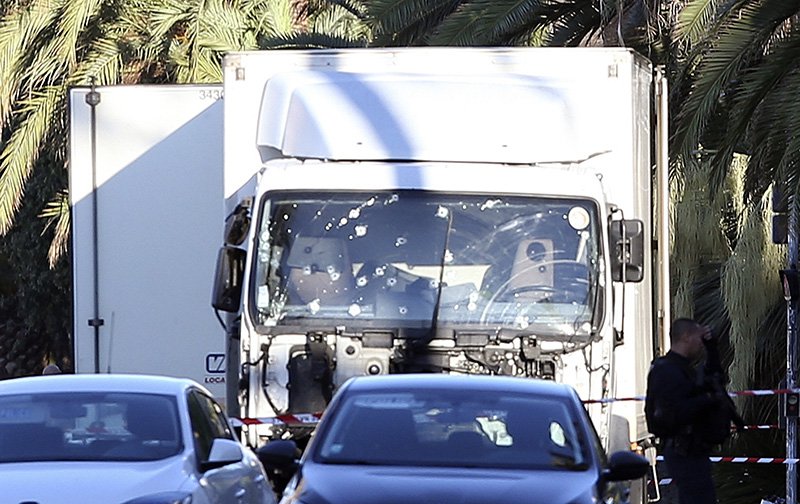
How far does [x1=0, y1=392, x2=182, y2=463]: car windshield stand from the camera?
8.55 metres

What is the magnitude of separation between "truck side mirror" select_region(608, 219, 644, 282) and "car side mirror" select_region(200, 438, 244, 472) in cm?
377

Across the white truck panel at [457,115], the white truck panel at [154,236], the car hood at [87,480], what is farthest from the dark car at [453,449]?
the white truck panel at [154,236]

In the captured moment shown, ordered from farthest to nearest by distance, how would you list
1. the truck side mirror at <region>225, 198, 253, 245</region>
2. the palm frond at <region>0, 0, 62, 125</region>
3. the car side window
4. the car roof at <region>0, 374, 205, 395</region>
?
the palm frond at <region>0, 0, 62, 125</region>
the truck side mirror at <region>225, 198, 253, 245</region>
the car roof at <region>0, 374, 205, 395</region>
the car side window

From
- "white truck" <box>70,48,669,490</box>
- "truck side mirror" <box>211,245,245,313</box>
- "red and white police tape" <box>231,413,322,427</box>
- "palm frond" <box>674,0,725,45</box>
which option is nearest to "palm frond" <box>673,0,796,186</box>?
"palm frond" <box>674,0,725,45</box>

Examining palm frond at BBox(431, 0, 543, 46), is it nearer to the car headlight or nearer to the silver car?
the silver car

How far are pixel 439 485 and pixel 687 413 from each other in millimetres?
3479

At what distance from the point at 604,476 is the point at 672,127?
9.90 metres

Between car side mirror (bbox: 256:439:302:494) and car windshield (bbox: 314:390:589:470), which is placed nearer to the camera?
car windshield (bbox: 314:390:589:470)

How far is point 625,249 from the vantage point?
1158 centimetres

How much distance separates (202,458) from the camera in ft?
28.8

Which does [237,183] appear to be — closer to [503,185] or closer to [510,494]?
[503,185]

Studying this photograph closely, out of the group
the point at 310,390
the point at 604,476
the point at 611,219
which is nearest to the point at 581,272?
the point at 611,219

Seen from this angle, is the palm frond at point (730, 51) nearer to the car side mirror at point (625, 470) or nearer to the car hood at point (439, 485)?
the car side mirror at point (625, 470)

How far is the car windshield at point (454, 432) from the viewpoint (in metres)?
8.34
